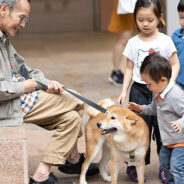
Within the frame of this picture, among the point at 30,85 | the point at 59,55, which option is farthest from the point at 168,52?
the point at 59,55

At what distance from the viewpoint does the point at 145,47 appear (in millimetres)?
4457

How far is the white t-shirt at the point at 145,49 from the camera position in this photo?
4.42 meters

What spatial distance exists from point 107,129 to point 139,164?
42cm

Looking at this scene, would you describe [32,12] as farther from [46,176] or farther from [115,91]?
[46,176]

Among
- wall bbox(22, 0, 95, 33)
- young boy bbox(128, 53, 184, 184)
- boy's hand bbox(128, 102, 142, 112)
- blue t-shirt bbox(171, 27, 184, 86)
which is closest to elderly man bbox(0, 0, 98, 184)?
boy's hand bbox(128, 102, 142, 112)

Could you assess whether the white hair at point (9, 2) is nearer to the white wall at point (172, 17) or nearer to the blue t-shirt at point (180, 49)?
the blue t-shirt at point (180, 49)

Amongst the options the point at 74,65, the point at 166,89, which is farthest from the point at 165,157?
the point at 74,65

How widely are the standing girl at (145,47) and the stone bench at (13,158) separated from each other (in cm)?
99

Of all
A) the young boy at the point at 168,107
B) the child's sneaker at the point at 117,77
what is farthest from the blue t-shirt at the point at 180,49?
the child's sneaker at the point at 117,77

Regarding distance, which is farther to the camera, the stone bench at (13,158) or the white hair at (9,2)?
the white hair at (9,2)

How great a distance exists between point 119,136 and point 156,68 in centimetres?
62

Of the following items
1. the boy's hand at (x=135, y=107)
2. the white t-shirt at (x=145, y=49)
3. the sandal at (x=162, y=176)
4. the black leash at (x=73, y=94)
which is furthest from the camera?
the sandal at (x=162, y=176)

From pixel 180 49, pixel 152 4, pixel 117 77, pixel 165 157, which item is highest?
pixel 152 4

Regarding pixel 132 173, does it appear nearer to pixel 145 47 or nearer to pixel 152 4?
pixel 145 47
